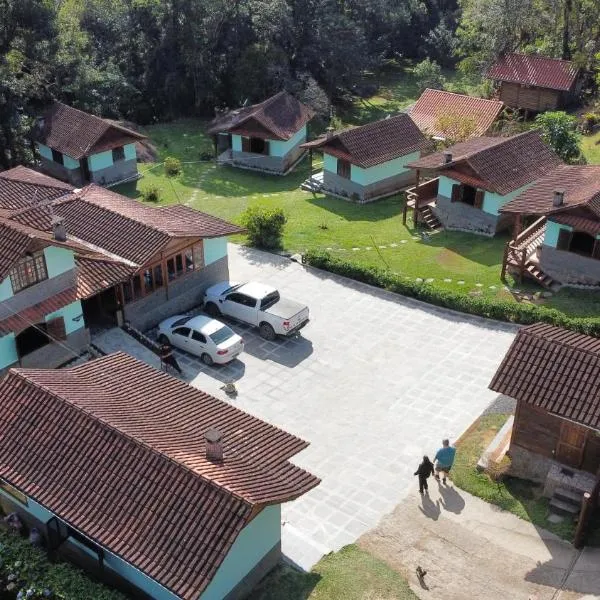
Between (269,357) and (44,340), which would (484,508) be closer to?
(269,357)

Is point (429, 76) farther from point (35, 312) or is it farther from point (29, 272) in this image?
point (35, 312)

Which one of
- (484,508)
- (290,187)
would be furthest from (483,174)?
(484,508)

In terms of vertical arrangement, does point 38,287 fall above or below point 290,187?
above

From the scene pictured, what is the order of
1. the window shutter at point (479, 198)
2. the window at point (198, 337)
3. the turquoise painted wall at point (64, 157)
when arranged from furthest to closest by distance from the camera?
the turquoise painted wall at point (64, 157), the window shutter at point (479, 198), the window at point (198, 337)

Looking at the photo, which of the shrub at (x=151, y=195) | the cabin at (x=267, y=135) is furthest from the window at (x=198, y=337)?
the cabin at (x=267, y=135)

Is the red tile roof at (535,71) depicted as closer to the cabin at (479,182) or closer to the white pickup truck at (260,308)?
the cabin at (479,182)

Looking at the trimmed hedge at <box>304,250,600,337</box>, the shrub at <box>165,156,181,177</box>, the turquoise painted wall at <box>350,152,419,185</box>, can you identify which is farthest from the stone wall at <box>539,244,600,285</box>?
the shrub at <box>165,156,181,177</box>

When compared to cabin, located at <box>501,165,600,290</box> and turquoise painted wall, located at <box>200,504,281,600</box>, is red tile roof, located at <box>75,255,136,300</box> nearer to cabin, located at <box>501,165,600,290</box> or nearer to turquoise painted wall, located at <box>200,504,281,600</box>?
turquoise painted wall, located at <box>200,504,281,600</box>
